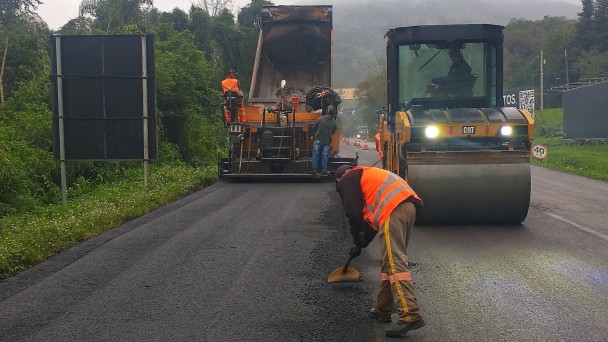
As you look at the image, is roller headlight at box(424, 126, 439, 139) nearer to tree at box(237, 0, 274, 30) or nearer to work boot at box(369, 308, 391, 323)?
work boot at box(369, 308, 391, 323)

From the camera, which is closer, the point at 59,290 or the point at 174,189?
the point at 59,290

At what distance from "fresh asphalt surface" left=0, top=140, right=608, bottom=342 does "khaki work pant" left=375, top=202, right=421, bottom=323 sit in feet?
0.62

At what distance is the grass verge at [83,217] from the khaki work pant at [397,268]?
157 inches

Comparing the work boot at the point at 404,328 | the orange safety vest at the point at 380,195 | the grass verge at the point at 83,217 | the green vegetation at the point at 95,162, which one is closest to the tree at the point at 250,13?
the green vegetation at the point at 95,162

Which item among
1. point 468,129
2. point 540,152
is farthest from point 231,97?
point 540,152

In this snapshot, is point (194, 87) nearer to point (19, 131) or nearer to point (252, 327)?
point (19, 131)

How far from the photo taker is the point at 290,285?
6.09 meters

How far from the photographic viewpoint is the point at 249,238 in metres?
8.30

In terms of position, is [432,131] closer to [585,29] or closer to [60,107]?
[60,107]

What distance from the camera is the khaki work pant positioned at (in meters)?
4.86

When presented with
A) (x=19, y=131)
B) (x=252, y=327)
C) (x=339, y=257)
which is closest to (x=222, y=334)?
(x=252, y=327)

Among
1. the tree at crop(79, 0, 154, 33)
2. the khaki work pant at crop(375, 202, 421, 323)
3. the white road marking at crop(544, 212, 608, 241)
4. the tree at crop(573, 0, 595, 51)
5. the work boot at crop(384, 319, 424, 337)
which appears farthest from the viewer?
the tree at crop(573, 0, 595, 51)

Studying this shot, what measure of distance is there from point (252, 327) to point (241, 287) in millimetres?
1084

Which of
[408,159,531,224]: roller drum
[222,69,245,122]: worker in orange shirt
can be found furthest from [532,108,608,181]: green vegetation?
[408,159,531,224]: roller drum
